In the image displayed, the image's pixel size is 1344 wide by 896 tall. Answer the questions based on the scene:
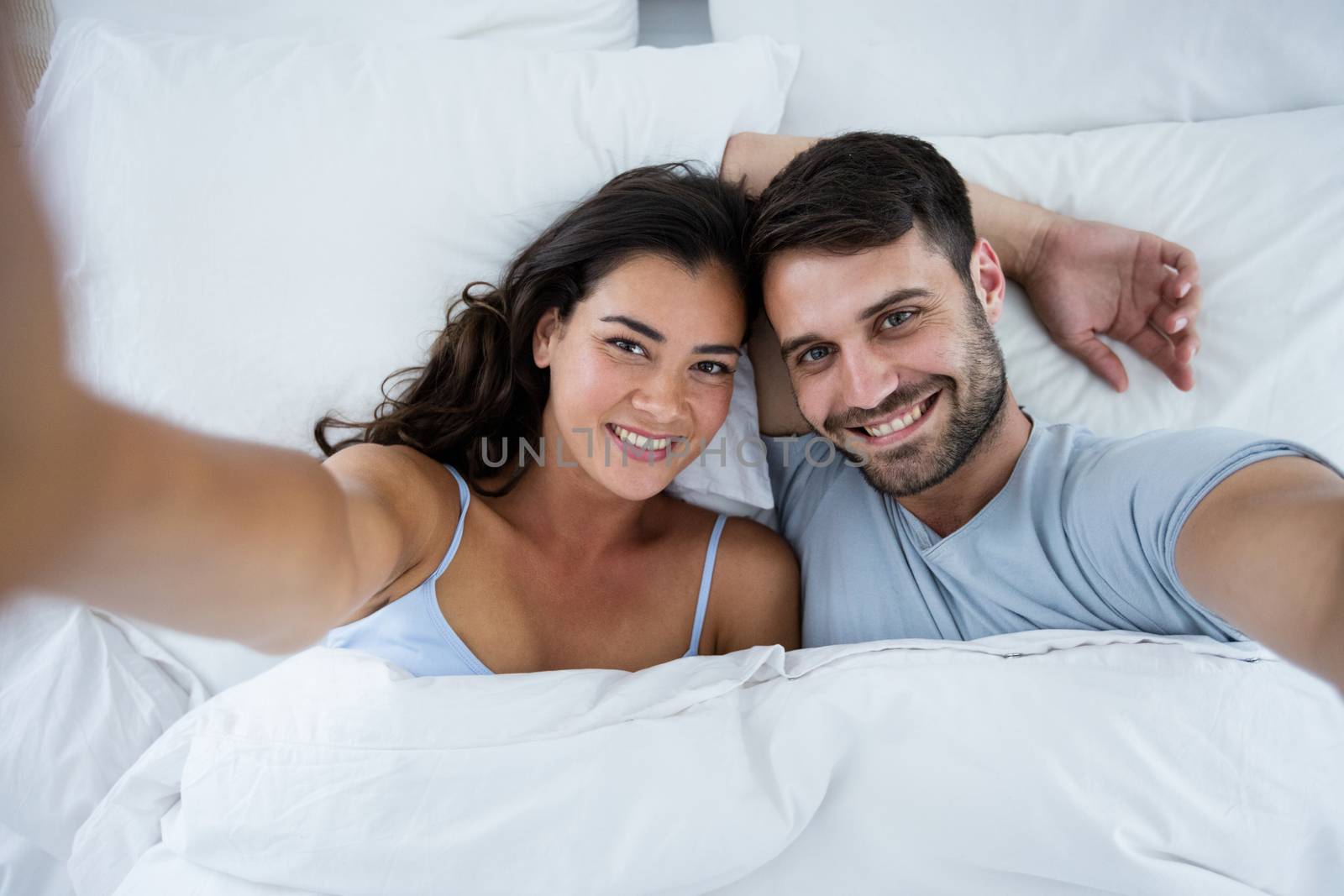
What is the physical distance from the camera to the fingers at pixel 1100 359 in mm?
1302

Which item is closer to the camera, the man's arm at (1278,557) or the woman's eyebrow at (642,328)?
the man's arm at (1278,557)

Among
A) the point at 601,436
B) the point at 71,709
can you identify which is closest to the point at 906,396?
the point at 601,436

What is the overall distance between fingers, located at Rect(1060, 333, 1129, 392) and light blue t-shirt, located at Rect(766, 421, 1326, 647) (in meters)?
0.15

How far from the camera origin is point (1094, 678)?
3.13 ft

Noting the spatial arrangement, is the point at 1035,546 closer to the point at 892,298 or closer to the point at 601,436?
the point at 892,298

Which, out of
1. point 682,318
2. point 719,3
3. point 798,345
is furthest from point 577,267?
point 719,3

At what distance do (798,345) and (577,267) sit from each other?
344mm

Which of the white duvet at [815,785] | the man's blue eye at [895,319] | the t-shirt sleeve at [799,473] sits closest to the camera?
the white duvet at [815,785]

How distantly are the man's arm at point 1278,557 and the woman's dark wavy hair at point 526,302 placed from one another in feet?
2.16

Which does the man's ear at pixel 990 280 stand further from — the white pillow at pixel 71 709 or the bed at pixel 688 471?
the white pillow at pixel 71 709

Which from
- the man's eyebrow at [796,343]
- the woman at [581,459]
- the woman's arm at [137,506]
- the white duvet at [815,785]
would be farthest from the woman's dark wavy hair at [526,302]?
the woman's arm at [137,506]

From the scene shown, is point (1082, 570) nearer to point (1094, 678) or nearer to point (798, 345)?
point (1094, 678)

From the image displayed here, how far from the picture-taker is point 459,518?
3.99 feet

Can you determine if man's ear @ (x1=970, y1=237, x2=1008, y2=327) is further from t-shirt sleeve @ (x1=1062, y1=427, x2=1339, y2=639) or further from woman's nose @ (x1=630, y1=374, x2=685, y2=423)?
woman's nose @ (x1=630, y1=374, x2=685, y2=423)
